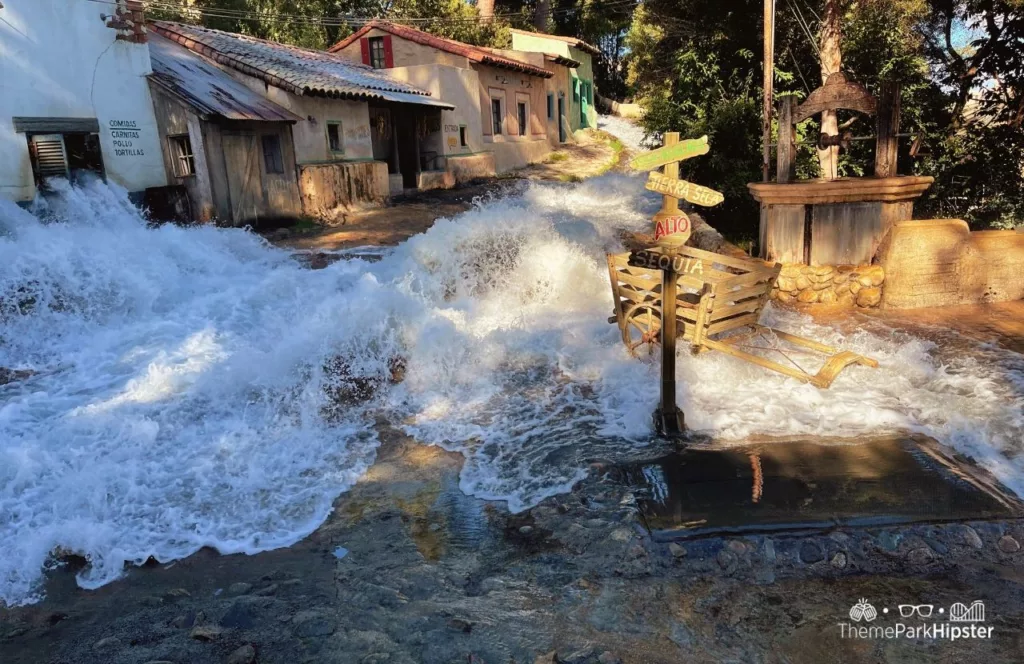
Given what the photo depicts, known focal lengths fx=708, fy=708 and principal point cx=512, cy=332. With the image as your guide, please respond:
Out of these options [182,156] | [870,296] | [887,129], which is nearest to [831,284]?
[870,296]

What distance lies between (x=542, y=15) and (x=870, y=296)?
92.7ft

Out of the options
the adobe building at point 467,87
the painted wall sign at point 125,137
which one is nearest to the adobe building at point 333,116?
the adobe building at point 467,87

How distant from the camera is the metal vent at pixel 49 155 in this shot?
1216 cm

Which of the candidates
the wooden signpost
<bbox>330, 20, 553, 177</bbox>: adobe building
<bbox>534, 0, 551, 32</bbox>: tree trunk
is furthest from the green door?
the wooden signpost

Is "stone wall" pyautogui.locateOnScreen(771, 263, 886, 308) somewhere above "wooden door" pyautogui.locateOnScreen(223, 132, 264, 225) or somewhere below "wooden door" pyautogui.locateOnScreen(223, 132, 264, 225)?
below

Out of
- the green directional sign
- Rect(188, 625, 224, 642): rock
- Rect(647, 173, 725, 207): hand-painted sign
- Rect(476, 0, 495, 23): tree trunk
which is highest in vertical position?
Rect(476, 0, 495, 23): tree trunk

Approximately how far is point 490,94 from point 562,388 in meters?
18.6

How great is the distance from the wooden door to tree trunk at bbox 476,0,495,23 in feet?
62.8

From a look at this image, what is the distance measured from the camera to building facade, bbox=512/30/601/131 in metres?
30.1

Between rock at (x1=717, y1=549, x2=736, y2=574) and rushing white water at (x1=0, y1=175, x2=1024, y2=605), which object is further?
rushing white water at (x1=0, y1=175, x2=1024, y2=605)

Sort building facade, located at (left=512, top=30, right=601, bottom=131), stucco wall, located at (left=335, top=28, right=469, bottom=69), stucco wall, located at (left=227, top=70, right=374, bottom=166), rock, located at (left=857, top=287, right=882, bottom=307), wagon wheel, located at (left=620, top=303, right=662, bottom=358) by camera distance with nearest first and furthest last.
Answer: wagon wheel, located at (left=620, top=303, right=662, bottom=358) → rock, located at (left=857, top=287, right=882, bottom=307) → stucco wall, located at (left=227, top=70, right=374, bottom=166) → stucco wall, located at (left=335, top=28, right=469, bottom=69) → building facade, located at (left=512, top=30, right=601, bottom=131)

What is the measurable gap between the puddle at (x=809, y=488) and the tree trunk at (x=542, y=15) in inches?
1266

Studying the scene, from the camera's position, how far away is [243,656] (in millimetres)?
4008

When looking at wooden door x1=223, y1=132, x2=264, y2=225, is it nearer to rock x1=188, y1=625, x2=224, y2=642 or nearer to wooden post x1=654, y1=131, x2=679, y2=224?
wooden post x1=654, y1=131, x2=679, y2=224
